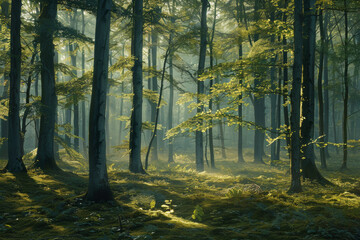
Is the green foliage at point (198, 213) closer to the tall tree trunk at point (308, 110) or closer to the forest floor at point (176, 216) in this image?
the forest floor at point (176, 216)

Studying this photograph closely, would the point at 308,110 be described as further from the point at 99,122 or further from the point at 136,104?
the point at 99,122

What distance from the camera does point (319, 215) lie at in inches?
203

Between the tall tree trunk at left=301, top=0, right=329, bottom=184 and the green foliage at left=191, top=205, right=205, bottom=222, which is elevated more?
the tall tree trunk at left=301, top=0, right=329, bottom=184


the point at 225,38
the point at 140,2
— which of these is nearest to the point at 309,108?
the point at 140,2

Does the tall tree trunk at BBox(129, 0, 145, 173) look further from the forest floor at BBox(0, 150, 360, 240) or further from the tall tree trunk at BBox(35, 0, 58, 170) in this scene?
the forest floor at BBox(0, 150, 360, 240)

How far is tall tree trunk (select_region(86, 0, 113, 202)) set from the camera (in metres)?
6.87

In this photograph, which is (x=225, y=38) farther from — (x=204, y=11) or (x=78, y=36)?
(x=78, y=36)

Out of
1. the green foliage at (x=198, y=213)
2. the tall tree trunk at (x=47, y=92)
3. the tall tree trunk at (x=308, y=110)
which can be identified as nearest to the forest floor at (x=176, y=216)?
the green foliage at (x=198, y=213)

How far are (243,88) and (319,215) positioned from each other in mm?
4408

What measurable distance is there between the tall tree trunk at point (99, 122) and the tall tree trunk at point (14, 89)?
4.52 meters

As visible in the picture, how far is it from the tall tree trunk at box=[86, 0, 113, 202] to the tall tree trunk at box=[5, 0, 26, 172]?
4520 millimetres

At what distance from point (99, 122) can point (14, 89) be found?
5.02 meters

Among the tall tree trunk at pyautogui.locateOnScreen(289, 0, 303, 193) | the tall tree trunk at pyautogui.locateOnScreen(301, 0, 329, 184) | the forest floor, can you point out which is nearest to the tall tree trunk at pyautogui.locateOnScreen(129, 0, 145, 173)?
the forest floor

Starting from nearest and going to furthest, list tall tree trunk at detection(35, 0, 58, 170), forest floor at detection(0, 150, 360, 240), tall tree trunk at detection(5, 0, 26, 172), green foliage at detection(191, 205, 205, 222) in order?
forest floor at detection(0, 150, 360, 240) → green foliage at detection(191, 205, 205, 222) → tall tree trunk at detection(5, 0, 26, 172) → tall tree trunk at detection(35, 0, 58, 170)
